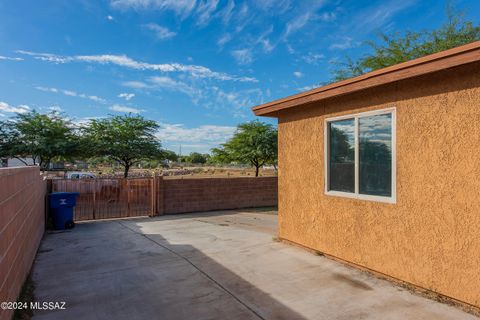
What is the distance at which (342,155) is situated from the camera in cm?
576

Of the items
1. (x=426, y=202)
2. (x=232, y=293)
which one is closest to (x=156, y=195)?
(x=232, y=293)

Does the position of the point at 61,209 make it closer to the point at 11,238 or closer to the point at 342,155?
the point at 11,238

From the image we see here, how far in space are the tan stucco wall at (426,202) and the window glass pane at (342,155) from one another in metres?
0.22

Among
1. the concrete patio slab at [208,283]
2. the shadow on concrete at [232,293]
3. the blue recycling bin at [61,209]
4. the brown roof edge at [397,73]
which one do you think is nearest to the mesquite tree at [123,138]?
the blue recycling bin at [61,209]

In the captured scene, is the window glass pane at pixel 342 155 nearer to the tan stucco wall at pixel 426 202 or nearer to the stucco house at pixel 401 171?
the stucco house at pixel 401 171

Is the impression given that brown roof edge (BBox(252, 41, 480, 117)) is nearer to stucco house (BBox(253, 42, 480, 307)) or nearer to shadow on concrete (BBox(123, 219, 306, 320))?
stucco house (BBox(253, 42, 480, 307))

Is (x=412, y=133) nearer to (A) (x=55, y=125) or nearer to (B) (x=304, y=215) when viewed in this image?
(B) (x=304, y=215)

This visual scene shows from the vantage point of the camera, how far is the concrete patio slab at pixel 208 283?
3.87 meters

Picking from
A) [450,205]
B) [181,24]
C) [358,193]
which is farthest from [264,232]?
[181,24]

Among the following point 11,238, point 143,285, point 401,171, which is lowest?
point 143,285

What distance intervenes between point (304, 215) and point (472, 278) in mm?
3210

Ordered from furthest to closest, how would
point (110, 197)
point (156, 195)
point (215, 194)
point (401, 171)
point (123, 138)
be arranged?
point (123, 138), point (215, 194), point (156, 195), point (110, 197), point (401, 171)

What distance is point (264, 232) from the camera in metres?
8.88

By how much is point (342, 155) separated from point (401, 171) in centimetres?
124
